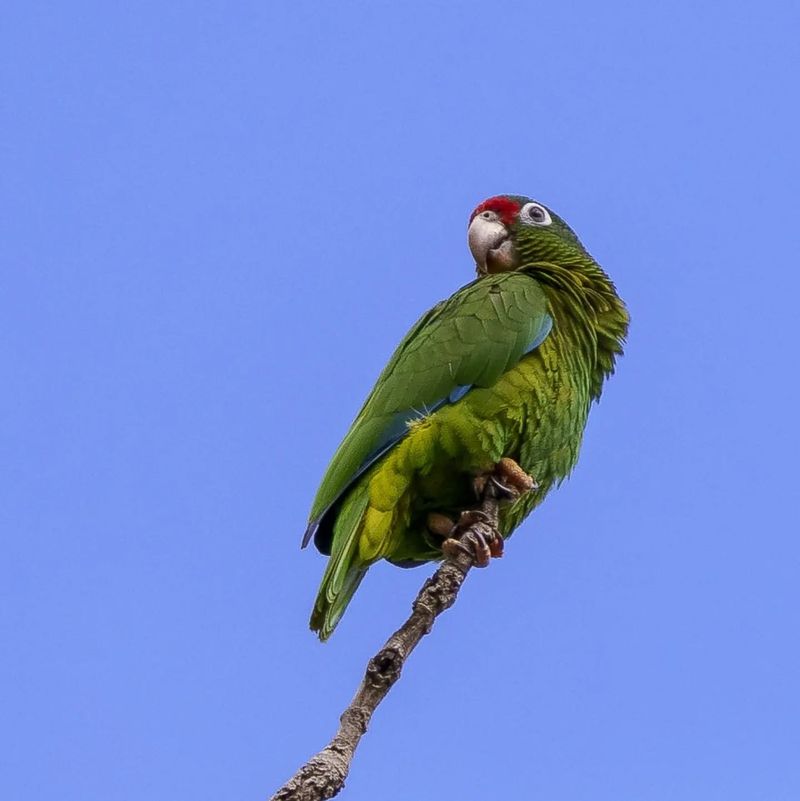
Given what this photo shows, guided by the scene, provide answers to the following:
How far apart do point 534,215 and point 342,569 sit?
296cm

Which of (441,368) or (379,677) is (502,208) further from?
(379,677)

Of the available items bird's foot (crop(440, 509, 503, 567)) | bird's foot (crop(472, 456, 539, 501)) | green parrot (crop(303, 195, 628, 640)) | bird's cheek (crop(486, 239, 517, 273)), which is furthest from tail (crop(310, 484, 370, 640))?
bird's cheek (crop(486, 239, 517, 273))

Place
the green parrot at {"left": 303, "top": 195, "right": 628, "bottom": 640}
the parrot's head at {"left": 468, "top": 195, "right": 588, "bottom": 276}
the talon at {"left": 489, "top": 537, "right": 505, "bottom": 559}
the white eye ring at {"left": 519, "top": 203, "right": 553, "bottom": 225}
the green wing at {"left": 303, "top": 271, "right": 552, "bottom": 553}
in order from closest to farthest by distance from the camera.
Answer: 1. the talon at {"left": 489, "top": 537, "right": 505, "bottom": 559}
2. the green parrot at {"left": 303, "top": 195, "right": 628, "bottom": 640}
3. the green wing at {"left": 303, "top": 271, "right": 552, "bottom": 553}
4. the parrot's head at {"left": 468, "top": 195, "right": 588, "bottom": 276}
5. the white eye ring at {"left": 519, "top": 203, "right": 553, "bottom": 225}

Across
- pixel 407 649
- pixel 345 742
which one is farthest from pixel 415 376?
pixel 345 742

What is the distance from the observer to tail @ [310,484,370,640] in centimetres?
531

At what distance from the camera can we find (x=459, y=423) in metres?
5.79

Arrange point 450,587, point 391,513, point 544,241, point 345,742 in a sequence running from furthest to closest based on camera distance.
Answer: point 544,241 → point 391,513 → point 450,587 → point 345,742

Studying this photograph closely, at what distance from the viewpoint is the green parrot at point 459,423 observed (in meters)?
5.73

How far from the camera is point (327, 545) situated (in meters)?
6.05

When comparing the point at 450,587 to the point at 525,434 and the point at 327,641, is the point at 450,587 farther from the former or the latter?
the point at 525,434

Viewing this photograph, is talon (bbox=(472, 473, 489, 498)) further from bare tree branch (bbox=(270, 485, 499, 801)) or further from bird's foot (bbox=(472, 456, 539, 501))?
bare tree branch (bbox=(270, 485, 499, 801))

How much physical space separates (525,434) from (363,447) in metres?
0.80

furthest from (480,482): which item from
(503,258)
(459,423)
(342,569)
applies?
(503,258)

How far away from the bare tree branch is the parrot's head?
7.78 ft
